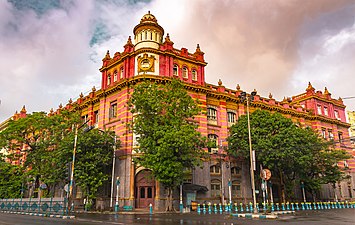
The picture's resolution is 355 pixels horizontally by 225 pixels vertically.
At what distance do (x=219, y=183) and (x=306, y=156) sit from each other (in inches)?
423

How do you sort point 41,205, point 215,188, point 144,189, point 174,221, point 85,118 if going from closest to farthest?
point 174,221 → point 41,205 → point 144,189 → point 215,188 → point 85,118

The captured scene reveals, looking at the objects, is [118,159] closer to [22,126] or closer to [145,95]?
[145,95]

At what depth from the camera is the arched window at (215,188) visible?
117ft

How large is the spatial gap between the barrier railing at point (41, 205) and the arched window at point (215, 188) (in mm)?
16908

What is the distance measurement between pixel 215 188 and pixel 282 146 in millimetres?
9524

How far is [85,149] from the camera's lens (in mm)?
32844

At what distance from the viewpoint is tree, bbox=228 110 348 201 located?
1321 inches

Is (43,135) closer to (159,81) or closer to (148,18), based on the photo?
(159,81)

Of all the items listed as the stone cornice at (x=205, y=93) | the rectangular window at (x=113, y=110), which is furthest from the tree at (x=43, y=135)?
the rectangular window at (x=113, y=110)

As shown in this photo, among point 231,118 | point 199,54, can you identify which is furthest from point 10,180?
point 231,118

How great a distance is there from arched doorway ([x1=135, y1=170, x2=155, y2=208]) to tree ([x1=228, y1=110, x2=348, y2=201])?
36.3 feet

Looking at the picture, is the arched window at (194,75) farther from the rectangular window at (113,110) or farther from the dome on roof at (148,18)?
the rectangular window at (113,110)

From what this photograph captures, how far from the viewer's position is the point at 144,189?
32.6 m

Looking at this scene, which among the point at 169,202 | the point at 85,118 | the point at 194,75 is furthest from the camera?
Result: the point at 85,118
